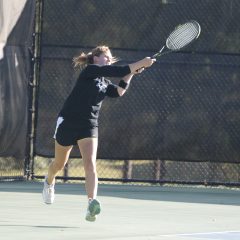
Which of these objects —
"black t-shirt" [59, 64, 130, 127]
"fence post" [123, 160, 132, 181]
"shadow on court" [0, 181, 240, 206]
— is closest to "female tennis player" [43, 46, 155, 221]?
"black t-shirt" [59, 64, 130, 127]

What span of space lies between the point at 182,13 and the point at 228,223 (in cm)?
479

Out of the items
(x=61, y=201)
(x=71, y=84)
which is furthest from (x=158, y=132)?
(x=61, y=201)

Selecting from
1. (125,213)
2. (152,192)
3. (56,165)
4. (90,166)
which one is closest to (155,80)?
(152,192)

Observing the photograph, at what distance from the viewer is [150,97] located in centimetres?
1369

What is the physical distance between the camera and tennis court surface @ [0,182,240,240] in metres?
8.41

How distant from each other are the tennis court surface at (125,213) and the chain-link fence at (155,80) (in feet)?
1.87

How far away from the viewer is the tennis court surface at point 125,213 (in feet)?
27.6

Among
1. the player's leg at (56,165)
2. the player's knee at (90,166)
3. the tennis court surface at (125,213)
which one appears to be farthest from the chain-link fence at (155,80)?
the player's knee at (90,166)

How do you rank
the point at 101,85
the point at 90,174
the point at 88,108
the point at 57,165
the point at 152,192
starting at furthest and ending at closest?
1. the point at 152,192
2. the point at 57,165
3. the point at 101,85
4. the point at 88,108
5. the point at 90,174

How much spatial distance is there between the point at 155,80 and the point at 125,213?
377 centimetres

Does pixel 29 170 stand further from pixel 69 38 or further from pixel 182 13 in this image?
pixel 182 13

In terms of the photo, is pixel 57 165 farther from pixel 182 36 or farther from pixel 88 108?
pixel 182 36

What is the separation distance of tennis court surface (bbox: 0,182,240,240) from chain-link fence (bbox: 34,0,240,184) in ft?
1.87

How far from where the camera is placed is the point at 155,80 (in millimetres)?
13664
